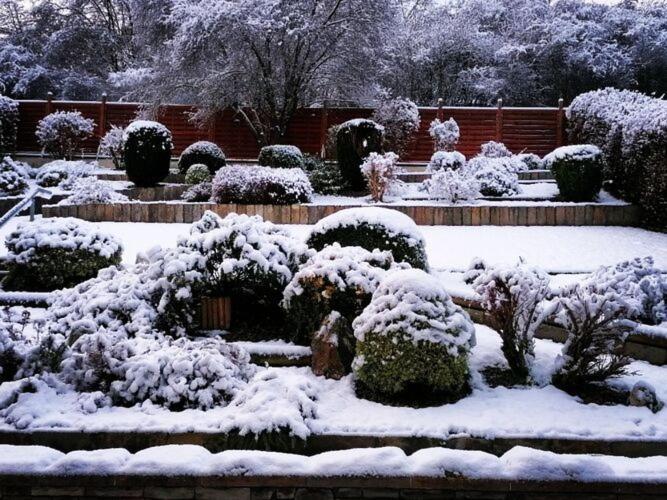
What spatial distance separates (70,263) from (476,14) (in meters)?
22.5

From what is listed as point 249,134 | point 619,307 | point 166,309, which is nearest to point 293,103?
point 249,134

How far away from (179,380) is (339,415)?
1.05 meters

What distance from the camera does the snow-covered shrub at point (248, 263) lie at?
17.4ft

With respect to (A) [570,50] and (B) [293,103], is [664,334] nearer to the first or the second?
(B) [293,103]

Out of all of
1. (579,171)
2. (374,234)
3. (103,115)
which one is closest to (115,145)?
(103,115)

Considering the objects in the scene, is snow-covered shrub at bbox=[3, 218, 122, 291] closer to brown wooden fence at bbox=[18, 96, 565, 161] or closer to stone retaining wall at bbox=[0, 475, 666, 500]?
stone retaining wall at bbox=[0, 475, 666, 500]

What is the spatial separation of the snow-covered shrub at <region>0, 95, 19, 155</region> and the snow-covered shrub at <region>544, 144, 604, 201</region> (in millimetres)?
16392

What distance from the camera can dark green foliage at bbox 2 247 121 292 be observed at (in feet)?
21.0

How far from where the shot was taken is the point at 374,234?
5766 mm

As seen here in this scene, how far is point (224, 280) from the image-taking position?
211 inches

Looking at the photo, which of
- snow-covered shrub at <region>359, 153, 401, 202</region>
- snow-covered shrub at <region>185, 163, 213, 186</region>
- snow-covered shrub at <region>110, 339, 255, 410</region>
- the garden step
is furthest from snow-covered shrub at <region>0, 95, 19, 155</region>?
the garden step

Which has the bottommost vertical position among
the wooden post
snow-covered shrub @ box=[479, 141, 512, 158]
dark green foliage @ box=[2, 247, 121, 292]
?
dark green foliage @ box=[2, 247, 121, 292]

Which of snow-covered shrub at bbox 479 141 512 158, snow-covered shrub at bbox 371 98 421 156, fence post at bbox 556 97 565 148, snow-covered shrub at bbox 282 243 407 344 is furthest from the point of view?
fence post at bbox 556 97 565 148

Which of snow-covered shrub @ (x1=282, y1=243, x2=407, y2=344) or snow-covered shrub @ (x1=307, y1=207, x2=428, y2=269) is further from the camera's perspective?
snow-covered shrub @ (x1=307, y1=207, x2=428, y2=269)
